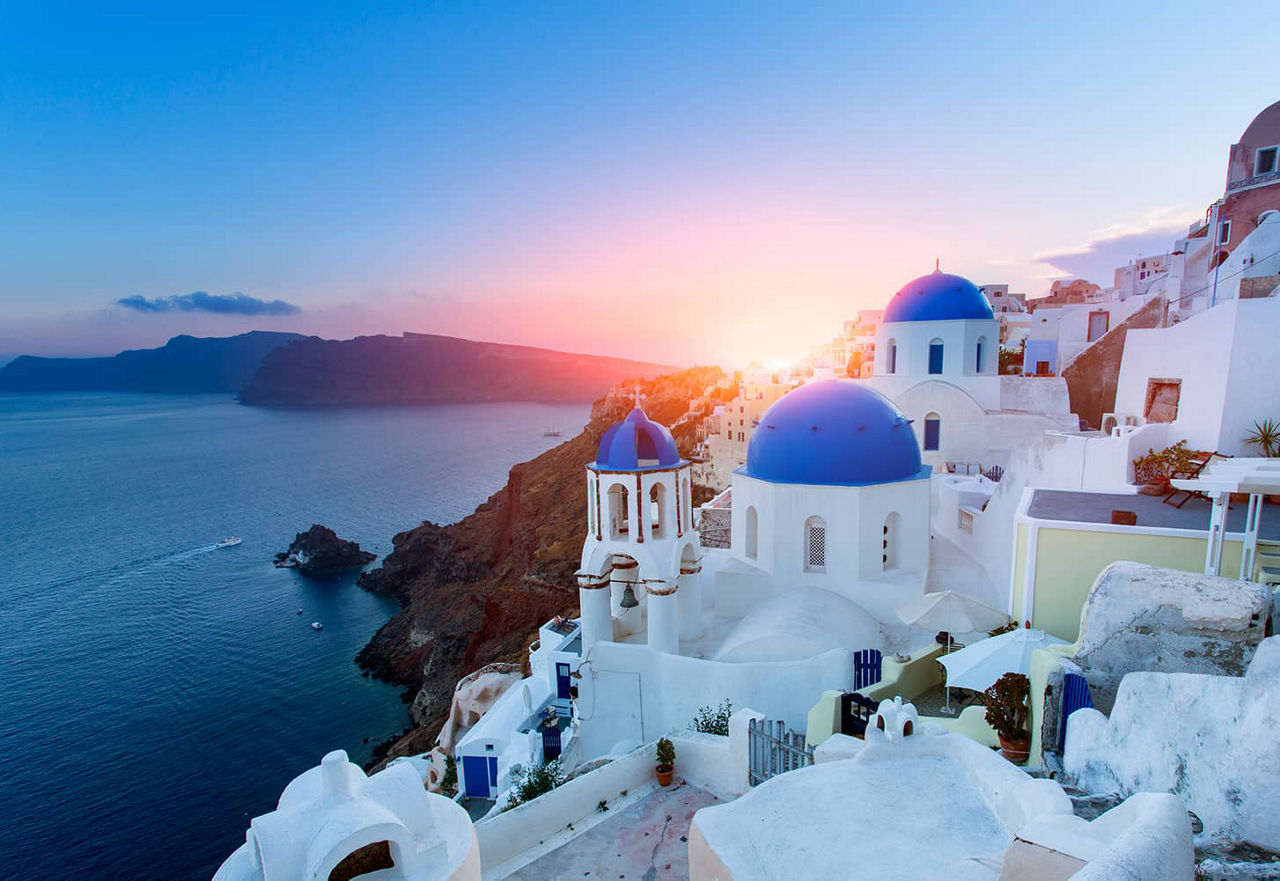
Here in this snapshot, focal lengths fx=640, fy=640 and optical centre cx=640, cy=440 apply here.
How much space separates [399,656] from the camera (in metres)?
41.9

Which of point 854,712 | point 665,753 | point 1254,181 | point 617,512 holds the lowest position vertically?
point 665,753

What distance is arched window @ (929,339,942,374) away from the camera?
2130 cm

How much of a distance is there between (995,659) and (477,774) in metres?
15.1

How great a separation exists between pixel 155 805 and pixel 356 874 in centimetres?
3368

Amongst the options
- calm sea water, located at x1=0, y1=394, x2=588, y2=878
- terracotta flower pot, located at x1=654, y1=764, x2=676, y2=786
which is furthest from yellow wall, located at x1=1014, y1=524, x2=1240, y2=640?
→ calm sea water, located at x1=0, y1=394, x2=588, y2=878

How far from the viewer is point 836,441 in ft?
47.9

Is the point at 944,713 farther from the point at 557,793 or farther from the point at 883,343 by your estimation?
the point at 883,343

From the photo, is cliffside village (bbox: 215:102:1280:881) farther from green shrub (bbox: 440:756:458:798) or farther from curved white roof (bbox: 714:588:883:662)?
green shrub (bbox: 440:756:458:798)

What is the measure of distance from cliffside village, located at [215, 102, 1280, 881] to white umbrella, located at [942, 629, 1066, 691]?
0.15 ft

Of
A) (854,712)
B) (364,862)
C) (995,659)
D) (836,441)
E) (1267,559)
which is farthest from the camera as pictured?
(836,441)

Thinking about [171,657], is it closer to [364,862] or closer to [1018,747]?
[364,862]

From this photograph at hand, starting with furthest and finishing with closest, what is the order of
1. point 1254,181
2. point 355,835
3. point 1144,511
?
1. point 1254,181
2. point 1144,511
3. point 355,835

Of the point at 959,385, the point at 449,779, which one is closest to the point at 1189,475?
the point at 959,385

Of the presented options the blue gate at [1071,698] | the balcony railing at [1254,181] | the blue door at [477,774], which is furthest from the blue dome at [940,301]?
the blue door at [477,774]
